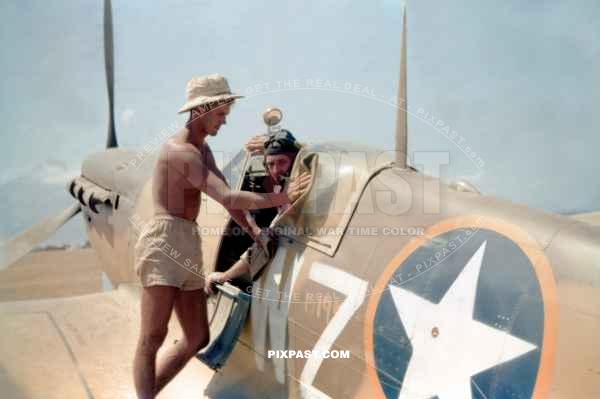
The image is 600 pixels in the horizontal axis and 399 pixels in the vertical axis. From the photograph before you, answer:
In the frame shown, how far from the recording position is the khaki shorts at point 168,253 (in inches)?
104

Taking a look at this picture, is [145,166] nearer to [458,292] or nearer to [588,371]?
[458,292]

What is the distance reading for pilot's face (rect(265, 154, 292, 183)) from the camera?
10.4 feet

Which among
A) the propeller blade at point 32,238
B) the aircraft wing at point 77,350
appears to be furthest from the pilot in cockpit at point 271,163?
the propeller blade at point 32,238

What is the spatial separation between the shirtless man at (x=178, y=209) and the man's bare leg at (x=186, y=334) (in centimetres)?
2

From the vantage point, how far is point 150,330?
267cm

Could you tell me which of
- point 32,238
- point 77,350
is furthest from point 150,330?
point 32,238

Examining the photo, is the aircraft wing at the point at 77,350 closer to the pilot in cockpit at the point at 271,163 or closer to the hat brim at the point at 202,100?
the pilot in cockpit at the point at 271,163

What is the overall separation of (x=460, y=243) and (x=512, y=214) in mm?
254

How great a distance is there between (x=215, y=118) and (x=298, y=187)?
0.59 metres

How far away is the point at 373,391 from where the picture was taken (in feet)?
7.38

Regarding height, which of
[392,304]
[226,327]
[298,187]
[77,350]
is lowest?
[77,350]

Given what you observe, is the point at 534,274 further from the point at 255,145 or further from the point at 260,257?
the point at 255,145

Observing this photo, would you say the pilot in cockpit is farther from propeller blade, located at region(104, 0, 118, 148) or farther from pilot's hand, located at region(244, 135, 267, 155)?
propeller blade, located at region(104, 0, 118, 148)


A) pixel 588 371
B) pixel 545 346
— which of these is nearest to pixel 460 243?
pixel 545 346
